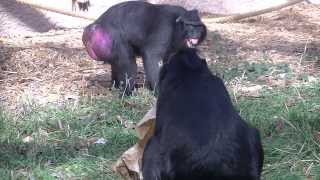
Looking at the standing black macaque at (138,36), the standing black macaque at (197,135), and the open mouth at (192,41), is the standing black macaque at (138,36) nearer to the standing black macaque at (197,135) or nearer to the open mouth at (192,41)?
the open mouth at (192,41)

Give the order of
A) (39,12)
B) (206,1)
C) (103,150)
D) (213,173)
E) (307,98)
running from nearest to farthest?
(213,173) → (103,150) → (307,98) → (39,12) → (206,1)

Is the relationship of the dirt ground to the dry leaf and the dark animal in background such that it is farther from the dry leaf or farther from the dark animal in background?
the dry leaf

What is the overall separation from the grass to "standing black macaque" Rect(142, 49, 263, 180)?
0.86 meters

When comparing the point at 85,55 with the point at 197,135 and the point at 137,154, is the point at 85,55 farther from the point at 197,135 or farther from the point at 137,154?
the point at 197,135

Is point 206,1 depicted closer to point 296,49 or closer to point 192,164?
point 296,49

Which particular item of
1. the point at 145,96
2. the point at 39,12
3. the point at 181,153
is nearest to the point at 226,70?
the point at 145,96

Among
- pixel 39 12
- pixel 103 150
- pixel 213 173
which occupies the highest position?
pixel 213 173

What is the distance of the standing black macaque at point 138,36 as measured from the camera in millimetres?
6422

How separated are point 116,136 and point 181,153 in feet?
5.47

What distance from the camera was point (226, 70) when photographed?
6.92 meters

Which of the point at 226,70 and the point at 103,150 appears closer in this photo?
the point at 103,150

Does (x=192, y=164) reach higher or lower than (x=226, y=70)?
higher

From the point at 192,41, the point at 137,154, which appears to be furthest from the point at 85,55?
the point at 137,154

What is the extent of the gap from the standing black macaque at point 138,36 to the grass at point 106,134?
20.9 inches
